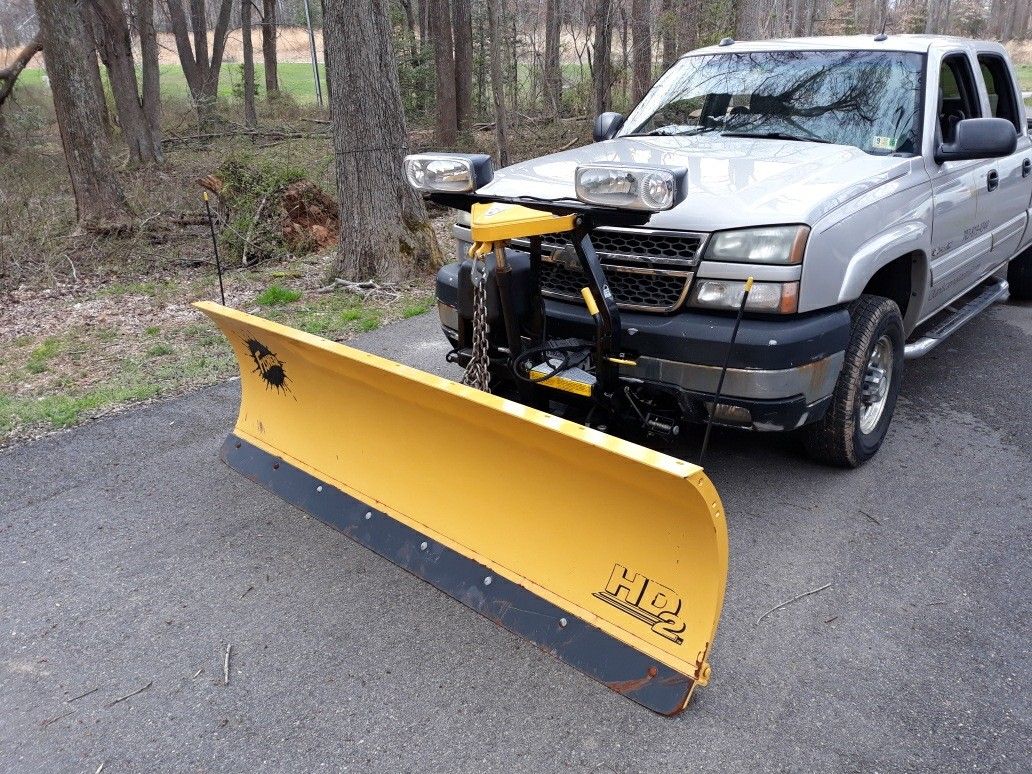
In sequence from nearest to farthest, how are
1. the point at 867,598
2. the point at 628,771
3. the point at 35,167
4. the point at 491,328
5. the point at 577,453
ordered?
the point at 628,771, the point at 577,453, the point at 867,598, the point at 491,328, the point at 35,167

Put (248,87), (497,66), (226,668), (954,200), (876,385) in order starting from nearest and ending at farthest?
1. (226,668)
2. (876,385)
3. (954,200)
4. (497,66)
5. (248,87)

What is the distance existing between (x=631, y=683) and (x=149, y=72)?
20827mm

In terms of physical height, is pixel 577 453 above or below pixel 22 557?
above

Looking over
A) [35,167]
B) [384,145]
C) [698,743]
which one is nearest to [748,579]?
[698,743]

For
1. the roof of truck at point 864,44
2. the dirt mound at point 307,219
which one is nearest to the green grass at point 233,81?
the dirt mound at point 307,219

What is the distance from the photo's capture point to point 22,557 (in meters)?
3.70

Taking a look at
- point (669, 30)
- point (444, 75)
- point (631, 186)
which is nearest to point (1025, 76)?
point (669, 30)

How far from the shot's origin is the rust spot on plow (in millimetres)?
2680

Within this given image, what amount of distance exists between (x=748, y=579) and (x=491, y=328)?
152 centimetres

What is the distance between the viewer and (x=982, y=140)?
4164 mm

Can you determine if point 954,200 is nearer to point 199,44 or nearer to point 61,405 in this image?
point 61,405

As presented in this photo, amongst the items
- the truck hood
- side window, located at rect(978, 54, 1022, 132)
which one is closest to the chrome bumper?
the truck hood

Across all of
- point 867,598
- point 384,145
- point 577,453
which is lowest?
point 867,598

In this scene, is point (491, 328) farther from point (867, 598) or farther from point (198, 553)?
point (867, 598)
